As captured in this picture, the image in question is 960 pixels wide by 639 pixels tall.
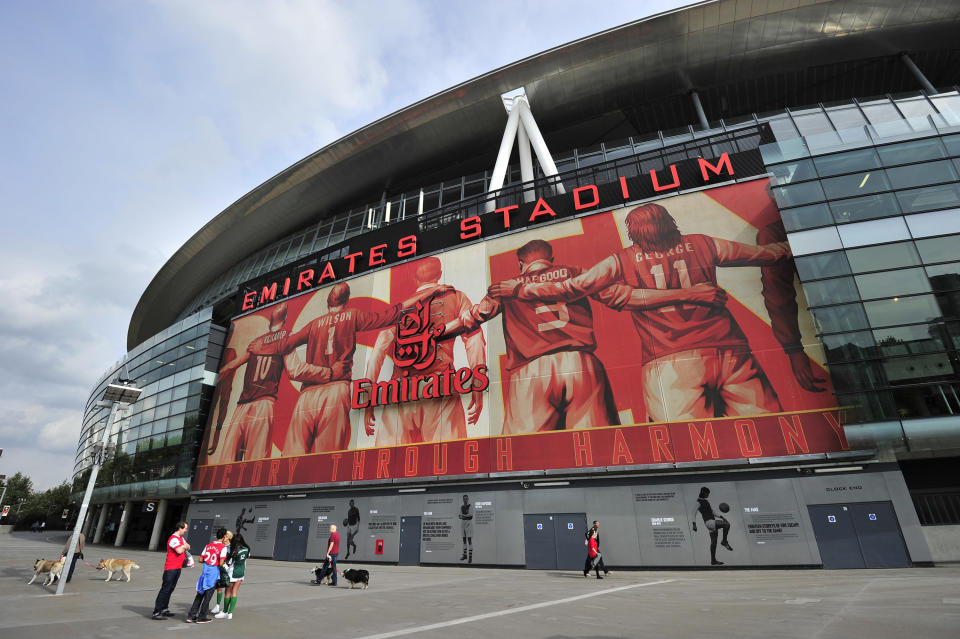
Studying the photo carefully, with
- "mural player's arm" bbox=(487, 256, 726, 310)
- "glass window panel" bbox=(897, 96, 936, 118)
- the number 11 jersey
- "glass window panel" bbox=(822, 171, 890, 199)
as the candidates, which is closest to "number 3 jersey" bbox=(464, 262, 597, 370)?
"mural player's arm" bbox=(487, 256, 726, 310)

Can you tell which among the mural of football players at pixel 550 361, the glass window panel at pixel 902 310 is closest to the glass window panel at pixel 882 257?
the glass window panel at pixel 902 310

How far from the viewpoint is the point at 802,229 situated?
20781 millimetres

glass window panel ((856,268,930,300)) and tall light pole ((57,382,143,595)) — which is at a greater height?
glass window panel ((856,268,930,300))

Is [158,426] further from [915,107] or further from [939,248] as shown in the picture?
[915,107]

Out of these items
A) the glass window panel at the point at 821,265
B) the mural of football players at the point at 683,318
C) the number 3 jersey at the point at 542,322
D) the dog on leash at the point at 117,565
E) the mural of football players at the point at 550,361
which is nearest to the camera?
the dog on leash at the point at 117,565

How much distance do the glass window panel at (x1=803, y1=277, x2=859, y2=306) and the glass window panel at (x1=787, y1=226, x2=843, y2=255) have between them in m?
1.55

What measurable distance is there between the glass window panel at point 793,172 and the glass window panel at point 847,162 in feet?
1.32

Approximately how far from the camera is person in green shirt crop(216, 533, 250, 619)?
390 inches

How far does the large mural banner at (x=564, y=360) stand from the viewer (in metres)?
20.3

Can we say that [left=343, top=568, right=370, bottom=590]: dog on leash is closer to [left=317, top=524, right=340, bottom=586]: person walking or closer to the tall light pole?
[left=317, top=524, right=340, bottom=586]: person walking

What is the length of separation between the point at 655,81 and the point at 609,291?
22208 mm

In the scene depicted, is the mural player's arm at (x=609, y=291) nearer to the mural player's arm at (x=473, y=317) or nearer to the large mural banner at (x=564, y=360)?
the large mural banner at (x=564, y=360)

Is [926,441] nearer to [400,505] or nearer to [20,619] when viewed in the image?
[400,505]

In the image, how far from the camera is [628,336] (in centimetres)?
2288
